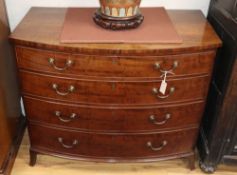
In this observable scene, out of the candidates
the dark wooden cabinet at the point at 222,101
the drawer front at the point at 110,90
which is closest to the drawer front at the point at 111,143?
the dark wooden cabinet at the point at 222,101

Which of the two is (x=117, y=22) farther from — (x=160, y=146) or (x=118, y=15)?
(x=160, y=146)

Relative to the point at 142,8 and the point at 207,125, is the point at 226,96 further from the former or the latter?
the point at 142,8

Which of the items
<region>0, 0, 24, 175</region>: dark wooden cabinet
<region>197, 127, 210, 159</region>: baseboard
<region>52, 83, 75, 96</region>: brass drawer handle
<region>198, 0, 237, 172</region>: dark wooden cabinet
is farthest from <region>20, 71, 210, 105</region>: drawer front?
<region>197, 127, 210, 159</region>: baseboard

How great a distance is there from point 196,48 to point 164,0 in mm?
500

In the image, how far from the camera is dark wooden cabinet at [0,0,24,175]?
148cm

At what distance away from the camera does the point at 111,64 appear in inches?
48.6

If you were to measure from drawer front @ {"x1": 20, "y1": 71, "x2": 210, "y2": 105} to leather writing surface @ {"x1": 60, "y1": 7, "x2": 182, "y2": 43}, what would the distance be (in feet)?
0.60

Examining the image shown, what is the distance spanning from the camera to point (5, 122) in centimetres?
155

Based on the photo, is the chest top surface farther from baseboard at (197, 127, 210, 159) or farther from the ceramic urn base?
baseboard at (197, 127, 210, 159)

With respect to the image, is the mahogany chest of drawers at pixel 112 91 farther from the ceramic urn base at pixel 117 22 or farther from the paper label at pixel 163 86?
the ceramic urn base at pixel 117 22

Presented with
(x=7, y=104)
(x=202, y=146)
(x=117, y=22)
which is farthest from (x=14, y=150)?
(x=202, y=146)

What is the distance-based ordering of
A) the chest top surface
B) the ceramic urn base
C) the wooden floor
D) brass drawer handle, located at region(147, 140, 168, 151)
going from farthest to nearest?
the wooden floor
brass drawer handle, located at region(147, 140, 168, 151)
the ceramic urn base
the chest top surface

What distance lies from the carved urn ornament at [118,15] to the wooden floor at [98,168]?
0.82m

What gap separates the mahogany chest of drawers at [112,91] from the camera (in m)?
1.23
